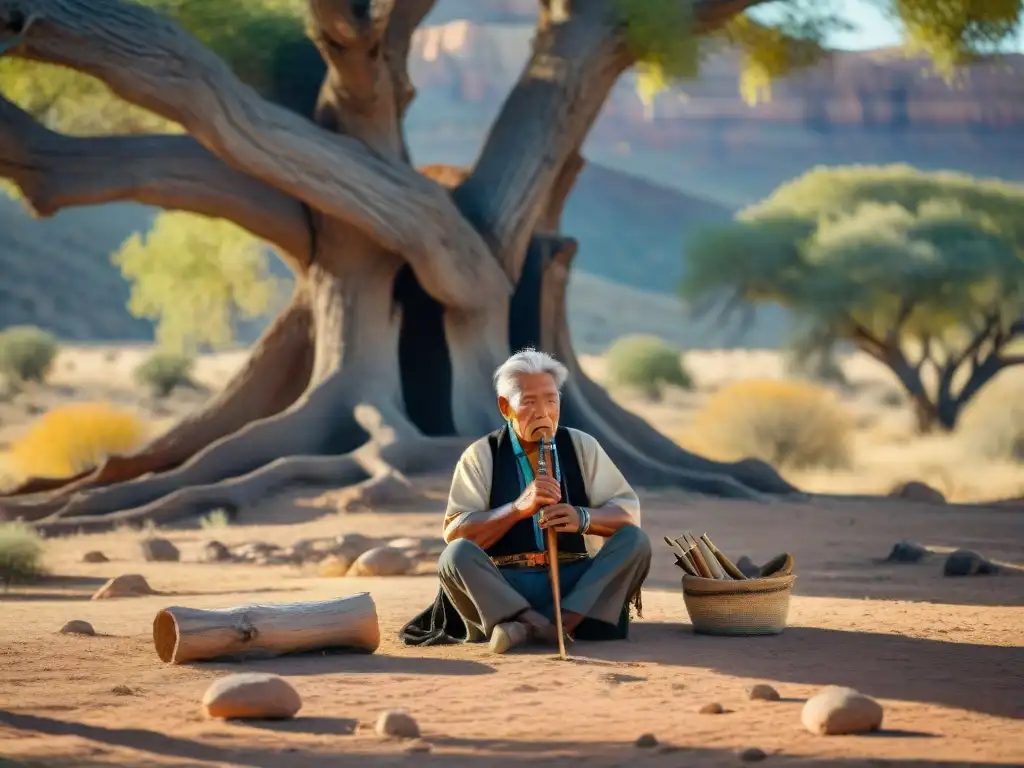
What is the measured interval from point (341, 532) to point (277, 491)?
1854 mm

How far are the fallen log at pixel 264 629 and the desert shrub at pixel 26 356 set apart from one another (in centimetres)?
3862

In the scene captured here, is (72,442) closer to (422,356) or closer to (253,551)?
(422,356)

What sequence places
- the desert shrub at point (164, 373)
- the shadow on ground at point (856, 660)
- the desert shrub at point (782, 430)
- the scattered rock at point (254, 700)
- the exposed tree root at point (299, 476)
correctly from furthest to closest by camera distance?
the desert shrub at point (164, 373) → the desert shrub at point (782, 430) → the exposed tree root at point (299, 476) → the shadow on ground at point (856, 660) → the scattered rock at point (254, 700)

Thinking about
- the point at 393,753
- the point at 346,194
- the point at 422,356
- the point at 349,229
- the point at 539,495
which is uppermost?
the point at 346,194

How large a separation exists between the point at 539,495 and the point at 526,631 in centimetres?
69

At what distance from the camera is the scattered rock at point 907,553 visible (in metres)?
11.6

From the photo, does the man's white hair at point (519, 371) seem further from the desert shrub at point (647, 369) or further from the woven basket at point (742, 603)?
the desert shrub at point (647, 369)

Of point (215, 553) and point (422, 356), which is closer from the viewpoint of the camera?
point (215, 553)

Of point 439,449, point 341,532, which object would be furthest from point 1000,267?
point 341,532

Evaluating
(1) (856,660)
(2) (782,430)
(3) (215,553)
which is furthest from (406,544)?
(2) (782,430)

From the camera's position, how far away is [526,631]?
24.1 feet

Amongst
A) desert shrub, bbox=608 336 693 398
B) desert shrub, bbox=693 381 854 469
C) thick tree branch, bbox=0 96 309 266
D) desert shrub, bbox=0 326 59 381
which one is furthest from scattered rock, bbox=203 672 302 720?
desert shrub, bbox=0 326 59 381

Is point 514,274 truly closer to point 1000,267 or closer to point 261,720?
point 261,720

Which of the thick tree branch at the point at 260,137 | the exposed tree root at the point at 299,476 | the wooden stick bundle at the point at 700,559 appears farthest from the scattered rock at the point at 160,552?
the wooden stick bundle at the point at 700,559
